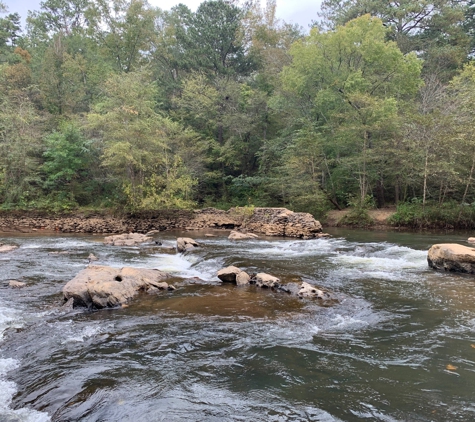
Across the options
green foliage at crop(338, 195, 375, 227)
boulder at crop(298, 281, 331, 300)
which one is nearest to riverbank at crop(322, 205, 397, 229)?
green foliage at crop(338, 195, 375, 227)

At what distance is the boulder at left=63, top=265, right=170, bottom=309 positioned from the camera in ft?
23.4

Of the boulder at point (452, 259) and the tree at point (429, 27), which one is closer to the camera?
the boulder at point (452, 259)

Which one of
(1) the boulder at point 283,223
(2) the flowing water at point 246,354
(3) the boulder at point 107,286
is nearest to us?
(2) the flowing water at point 246,354

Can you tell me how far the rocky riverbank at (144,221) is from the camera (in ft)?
71.0

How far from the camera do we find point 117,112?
74.0ft

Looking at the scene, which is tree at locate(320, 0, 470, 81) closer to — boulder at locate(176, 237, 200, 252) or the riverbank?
the riverbank

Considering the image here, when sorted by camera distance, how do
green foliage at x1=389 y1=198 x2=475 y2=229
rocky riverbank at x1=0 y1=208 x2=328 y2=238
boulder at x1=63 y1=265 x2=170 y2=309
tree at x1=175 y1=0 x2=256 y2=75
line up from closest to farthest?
boulder at x1=63 y1=265 x2=170 y2=309 < green foliage at x1=389 y1=198 x2=475 y2=229 < rocky riverbank at x1=0 y1=208 x2=328 y2=238 < tree at x1=175 y1=0 x2=256 y2=75

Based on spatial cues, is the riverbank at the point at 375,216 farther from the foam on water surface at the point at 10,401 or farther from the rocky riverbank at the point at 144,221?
the foam on water surface at the point at 10,401

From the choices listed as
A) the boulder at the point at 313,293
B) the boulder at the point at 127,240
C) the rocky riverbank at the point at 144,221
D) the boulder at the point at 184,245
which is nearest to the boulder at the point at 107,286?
the boulder at the point at 313,293

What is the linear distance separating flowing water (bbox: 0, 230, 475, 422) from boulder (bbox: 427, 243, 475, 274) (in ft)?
1.91

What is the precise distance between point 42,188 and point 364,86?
2284 cm

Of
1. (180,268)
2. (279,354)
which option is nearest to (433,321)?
(279,354)

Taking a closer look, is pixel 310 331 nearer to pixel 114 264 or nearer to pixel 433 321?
pixel 433 321

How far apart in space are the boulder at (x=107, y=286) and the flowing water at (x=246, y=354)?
36 cm
